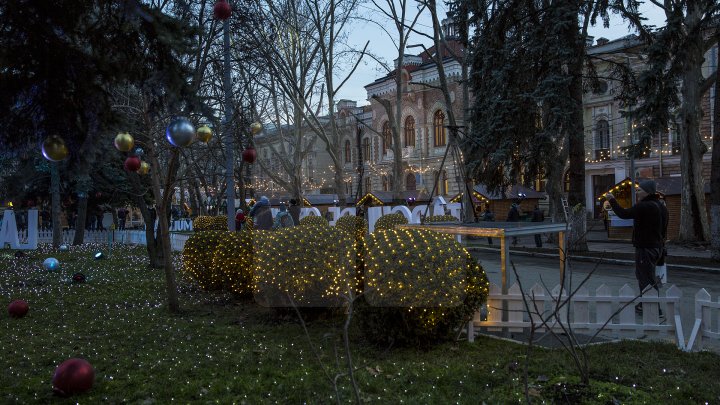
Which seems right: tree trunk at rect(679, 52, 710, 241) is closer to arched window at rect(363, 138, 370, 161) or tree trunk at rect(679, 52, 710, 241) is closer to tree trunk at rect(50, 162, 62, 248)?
tree trunk at rect(50, 162, 62, 248)

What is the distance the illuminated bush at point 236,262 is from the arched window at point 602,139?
117 feet

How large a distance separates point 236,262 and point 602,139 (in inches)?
1441

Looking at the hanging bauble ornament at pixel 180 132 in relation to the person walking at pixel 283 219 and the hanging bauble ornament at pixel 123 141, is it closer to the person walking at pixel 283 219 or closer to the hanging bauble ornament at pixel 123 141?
the hanging bauble ornament at pixel 123 141

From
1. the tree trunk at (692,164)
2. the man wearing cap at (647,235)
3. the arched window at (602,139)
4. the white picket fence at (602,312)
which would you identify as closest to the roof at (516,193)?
the arched window at (602,139)

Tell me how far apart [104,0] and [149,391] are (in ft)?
12.3

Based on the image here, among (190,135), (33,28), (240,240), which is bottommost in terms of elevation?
(240,240)

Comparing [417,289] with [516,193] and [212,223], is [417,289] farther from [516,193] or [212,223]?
[516,193]

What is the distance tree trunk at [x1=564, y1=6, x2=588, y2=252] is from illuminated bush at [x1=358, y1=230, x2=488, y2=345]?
39.0 ft

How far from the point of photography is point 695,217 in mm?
20750

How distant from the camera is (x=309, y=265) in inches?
273

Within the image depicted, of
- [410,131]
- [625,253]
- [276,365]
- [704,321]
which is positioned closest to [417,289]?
[276,365]

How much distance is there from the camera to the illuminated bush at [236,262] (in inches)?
363

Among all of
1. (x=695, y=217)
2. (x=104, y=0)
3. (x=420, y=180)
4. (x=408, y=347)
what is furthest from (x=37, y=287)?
(x=420, y=180)

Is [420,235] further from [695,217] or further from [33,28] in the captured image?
→ [695,217]
